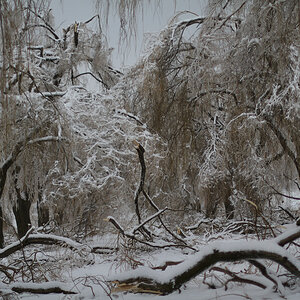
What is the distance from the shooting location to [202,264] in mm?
1484

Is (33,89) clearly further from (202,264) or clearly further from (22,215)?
(202,264)

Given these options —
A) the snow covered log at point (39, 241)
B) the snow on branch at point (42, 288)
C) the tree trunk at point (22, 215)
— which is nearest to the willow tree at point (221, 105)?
the snow covered log at point (39, 241)

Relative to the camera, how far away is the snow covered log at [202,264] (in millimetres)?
1478

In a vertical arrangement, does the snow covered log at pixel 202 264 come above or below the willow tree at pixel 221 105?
below

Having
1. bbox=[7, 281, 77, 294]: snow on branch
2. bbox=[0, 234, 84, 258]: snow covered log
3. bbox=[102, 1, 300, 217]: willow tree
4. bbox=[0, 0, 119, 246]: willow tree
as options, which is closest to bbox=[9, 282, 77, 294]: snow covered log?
bbox=[7, 281, 77, 294]: snow on branch

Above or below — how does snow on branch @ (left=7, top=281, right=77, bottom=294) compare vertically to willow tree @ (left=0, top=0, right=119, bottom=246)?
below

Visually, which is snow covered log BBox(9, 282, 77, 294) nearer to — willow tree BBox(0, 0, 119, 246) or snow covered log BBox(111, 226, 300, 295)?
snow covered log BBox(111, 226, 300, 295)

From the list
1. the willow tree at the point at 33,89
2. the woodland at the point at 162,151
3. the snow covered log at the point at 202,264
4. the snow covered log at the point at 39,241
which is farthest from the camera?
the snow covered log at the point at 39,241

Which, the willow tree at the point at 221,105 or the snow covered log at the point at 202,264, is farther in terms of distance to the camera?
the willow tree at the point at 221,105

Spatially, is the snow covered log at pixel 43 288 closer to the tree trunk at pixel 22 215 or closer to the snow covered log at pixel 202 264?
the snow covered log at pixel 202 264

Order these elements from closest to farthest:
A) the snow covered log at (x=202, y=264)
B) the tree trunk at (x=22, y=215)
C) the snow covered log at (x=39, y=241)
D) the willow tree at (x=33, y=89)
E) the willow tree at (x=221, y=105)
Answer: the willow tree at (x=33, y=89)
the snow covered log at (x=202, y=264)
the snow covered log at (x=39, y=241)
the willow tree at (x=221, y=105)
the tree trunk at (x=22, y=215)

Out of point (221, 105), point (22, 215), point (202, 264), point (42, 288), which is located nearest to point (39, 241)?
point (42, 288)

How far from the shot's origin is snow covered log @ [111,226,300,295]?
4.85ft

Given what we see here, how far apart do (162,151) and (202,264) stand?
393 cm
